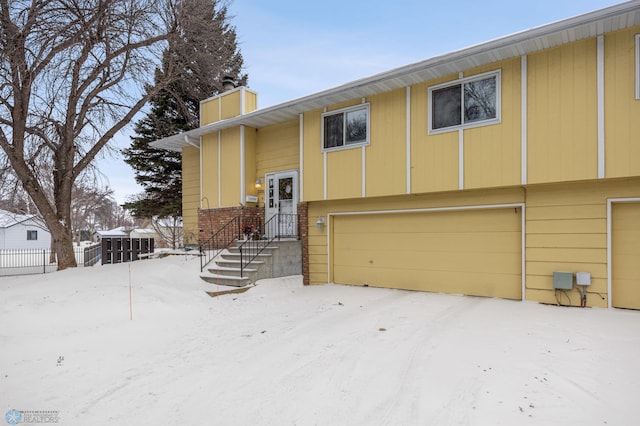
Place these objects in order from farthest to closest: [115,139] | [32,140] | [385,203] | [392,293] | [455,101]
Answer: [115,139]
[32,140]
[385,203]
[392,293]
[455,101]

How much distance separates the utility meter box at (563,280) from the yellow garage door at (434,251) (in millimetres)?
672

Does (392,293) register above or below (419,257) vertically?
below

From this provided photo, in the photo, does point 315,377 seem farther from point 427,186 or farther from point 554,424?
point 427,186

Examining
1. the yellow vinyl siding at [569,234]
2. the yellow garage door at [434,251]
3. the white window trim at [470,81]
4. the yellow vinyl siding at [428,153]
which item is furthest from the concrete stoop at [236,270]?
the yellow vinyl siding at [569,234]

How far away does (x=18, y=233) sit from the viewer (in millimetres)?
33219

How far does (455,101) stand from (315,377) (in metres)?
6.20

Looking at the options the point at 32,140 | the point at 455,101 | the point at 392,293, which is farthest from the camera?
the point at 32,140

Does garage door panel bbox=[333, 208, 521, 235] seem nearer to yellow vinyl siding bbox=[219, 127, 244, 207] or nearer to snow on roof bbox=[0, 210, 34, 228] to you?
yellow vinyl siding bbox=[219, 127, 244, 207]

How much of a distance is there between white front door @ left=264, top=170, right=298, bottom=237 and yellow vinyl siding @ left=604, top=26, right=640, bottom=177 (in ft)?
24.2

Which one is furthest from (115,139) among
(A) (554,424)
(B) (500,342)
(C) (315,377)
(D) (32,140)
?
(A) (554,424)

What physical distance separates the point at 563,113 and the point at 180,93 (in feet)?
→ 56.3

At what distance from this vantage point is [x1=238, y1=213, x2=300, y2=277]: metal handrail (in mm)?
9953

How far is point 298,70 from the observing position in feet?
66.8

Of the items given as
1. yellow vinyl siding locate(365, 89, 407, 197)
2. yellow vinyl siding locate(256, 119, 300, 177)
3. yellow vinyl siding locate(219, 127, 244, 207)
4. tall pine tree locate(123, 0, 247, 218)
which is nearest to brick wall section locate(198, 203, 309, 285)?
yellow vinyl siding locate(219, 127, 244, 207)
